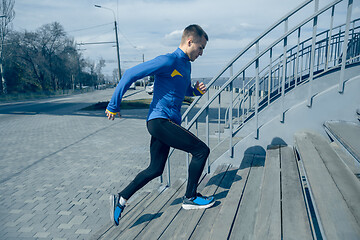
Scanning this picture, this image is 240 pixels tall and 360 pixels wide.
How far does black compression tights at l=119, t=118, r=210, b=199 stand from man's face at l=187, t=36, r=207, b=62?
73cm

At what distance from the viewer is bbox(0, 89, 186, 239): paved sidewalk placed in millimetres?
3168

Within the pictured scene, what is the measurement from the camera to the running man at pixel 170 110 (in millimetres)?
2293

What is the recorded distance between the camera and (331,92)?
9.66 ft

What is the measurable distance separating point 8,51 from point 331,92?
42016 mm

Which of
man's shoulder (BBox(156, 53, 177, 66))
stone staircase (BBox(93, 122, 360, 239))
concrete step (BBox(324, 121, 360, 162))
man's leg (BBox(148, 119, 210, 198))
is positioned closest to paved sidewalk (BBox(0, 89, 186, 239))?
stone staircase (BBox(93, 122, 360, 239))

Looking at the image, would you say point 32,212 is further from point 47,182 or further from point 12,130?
point 12,130

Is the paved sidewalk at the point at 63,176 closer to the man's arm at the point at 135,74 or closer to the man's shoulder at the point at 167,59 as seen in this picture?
the man's arm at the point at 135,74

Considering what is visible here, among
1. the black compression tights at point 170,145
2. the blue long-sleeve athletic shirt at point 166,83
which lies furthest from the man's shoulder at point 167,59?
the black compression tights at point 170,145

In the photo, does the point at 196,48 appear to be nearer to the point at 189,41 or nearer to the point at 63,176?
the point at 189,41

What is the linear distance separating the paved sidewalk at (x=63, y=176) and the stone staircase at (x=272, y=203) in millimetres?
855

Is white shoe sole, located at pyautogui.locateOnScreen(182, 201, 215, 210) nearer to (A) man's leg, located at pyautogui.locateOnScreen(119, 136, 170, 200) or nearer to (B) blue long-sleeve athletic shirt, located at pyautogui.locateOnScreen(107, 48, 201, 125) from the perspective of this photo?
(A) man's leg, located at pyautogui.locateOnScreen(119, 136, 170, 200)

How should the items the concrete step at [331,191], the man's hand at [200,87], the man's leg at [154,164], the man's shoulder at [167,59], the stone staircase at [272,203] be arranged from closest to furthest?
the concrete step at [331,191]
the stone staircase at [272,203]
the man's shoulder at [167,59]
the man's leg at [154,164]
the man's hand at [200,87]

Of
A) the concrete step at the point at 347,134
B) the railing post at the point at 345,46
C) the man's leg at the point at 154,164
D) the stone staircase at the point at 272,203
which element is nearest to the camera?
the stone staircase at the point at 272,203

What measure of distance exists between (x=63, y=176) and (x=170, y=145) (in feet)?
11.1
